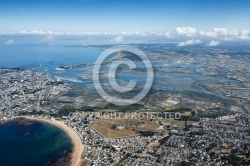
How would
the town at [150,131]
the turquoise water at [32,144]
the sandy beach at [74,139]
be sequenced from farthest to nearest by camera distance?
the turquoise water at [32,144]
the town at [150,131]
the sandy beach at [74,139]

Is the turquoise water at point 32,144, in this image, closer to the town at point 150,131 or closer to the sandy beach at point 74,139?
the sandy beach at point 74,139

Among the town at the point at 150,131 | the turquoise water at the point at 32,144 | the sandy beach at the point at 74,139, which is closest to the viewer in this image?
the sandy beach at the point at 74,139

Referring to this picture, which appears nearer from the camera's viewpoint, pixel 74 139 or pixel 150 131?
pixel 74 139

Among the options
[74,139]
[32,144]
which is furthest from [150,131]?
[32,144]

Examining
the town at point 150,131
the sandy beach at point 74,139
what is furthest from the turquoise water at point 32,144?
the town at point 150,131

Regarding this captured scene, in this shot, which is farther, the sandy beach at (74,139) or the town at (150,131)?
Result: the town at (150,131)

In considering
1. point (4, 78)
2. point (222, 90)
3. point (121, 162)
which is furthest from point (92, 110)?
point (4, 78)

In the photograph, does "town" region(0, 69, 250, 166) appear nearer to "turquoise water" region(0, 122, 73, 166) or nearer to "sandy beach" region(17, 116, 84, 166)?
"sandy beach" region(17, 116, 84, 166)

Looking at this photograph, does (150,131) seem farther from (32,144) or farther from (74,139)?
(32,144)
